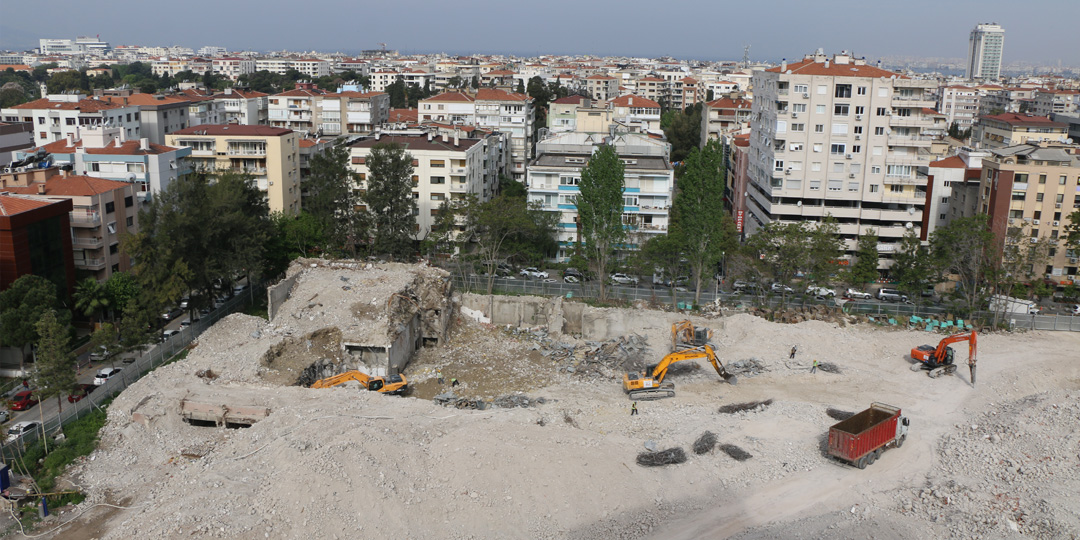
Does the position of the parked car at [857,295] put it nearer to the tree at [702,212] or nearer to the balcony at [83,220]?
the tree at [702,212]

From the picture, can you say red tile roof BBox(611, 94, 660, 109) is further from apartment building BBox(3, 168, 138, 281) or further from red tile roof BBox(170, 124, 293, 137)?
apartment building BBox(3, 168, 138, 281)

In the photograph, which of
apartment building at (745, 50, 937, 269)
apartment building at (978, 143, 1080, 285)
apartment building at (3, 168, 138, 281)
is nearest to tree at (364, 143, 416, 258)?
apartment building at (3, 168, 138, 281)

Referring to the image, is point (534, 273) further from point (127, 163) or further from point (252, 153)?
point (127, 163)

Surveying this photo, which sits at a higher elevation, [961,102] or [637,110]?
[961,102]

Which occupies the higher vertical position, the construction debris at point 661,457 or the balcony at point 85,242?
the balcony at point 85,242

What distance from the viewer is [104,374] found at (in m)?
31.5

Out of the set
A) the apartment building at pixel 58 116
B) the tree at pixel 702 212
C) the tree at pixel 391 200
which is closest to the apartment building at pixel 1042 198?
the tree at pixel 702 212

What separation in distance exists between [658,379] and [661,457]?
7.19 m

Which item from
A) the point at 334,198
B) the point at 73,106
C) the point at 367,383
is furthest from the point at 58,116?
the point at 367,383

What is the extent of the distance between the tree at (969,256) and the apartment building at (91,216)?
3917 centimetres

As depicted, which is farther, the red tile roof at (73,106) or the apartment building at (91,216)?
the red tile roof at (73,106)

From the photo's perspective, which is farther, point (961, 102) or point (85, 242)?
point (961, 102)

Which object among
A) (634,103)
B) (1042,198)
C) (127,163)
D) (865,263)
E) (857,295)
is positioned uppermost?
(634,103)

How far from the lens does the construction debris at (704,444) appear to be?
24.7 m
